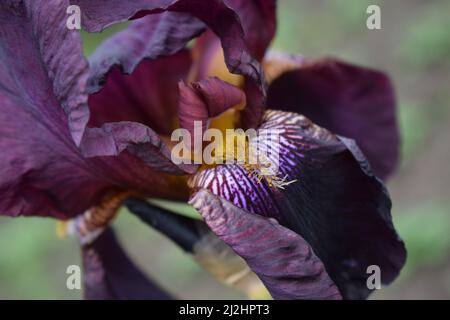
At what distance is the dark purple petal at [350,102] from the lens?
176 centimetres

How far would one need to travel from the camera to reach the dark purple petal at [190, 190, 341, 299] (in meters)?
1.23

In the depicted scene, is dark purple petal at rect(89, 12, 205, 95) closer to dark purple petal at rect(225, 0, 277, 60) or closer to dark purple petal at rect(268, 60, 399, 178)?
dark purple petal at rect(225, 0, 277, 60)

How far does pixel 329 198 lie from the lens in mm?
1416

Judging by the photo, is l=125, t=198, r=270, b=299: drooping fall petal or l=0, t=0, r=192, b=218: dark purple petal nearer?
l=0, t=0, r=192, b=218: dark purple petal

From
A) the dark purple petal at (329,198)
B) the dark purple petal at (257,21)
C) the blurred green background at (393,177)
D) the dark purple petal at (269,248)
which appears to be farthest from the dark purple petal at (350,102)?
the blurred green background at (393,177)

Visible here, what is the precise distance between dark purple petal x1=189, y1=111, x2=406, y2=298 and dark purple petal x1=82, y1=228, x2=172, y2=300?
43 cm

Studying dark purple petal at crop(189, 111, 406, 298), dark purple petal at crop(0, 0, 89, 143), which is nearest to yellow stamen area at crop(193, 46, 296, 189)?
Answer: dark purple petal at crop(189, 111, 406, 298)

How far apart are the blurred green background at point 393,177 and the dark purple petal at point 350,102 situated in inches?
60.5

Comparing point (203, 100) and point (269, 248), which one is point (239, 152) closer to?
point (203, 100)

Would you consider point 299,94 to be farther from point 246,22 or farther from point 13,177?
point 13,177

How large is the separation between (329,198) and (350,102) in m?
0.49

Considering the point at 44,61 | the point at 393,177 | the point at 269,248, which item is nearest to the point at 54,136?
the point at 44,61
